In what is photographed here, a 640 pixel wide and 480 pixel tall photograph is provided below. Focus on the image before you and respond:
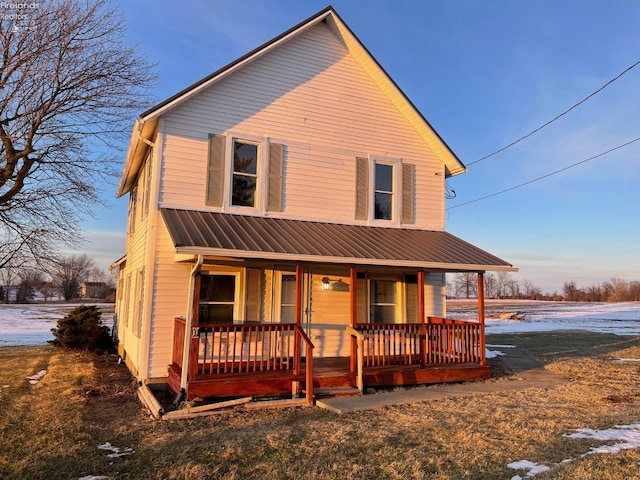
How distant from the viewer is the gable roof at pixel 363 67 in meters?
9.40

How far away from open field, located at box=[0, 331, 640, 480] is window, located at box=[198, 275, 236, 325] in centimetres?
210

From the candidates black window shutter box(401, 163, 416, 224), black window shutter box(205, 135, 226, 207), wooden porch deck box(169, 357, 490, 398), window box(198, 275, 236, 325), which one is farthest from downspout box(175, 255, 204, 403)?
black window shutter box(401, 163, 416, 224)

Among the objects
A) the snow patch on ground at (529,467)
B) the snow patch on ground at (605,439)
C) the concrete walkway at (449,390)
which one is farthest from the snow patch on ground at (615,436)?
the concrete walkway at (449,390)

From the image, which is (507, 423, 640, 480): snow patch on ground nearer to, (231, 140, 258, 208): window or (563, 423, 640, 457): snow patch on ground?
(563, 423, 640, 457): snow patch on ground

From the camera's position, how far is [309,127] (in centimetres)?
1091

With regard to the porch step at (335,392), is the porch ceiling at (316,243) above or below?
above

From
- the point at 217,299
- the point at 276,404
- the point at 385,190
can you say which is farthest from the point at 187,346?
the point at 385,190

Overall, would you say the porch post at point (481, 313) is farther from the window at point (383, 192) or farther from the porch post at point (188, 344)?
the porch post at point (188, 344)

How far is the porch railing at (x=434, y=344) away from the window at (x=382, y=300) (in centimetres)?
84

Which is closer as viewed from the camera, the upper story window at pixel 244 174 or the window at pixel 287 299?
the upper story window at pixel 244 174

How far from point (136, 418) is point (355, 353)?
4103 millimetres

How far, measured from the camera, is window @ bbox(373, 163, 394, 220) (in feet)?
38.0

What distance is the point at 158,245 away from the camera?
30.1 feet

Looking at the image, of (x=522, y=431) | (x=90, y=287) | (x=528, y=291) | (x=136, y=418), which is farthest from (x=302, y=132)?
(x=528, y=291)
